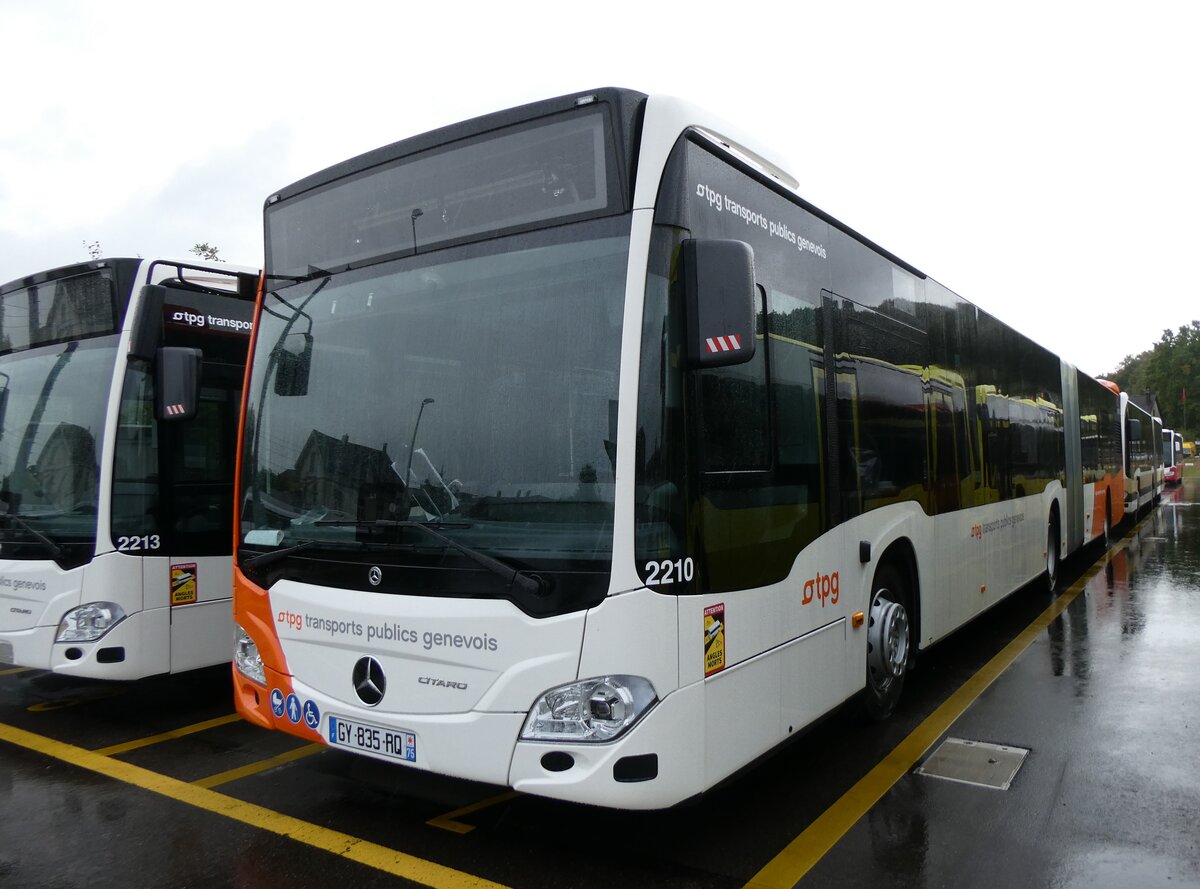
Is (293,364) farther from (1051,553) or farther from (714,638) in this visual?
(1051,553)

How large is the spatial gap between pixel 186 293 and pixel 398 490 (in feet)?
12.2

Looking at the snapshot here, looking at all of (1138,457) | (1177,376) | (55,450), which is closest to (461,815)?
(55,450)

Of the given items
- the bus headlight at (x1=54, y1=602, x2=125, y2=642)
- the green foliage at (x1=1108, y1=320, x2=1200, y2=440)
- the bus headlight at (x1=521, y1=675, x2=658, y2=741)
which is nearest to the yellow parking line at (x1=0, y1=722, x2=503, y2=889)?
the bus headlight at (x1=54, y1=602, x2=125, y2=642)

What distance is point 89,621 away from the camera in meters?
5.78

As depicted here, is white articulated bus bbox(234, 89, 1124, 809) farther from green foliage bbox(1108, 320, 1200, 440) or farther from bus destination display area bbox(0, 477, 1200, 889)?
green foliage bbox(1108, 320, 1200, 440)

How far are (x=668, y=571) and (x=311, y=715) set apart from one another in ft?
5.79

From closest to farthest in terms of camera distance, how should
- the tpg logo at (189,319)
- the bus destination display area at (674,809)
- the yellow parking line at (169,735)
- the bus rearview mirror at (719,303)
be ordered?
the bus rearview mirror at (719,303)
the bus destination display area at (674,809)
the yellow parking line at (169,735)
the tpg logo at (189,319)

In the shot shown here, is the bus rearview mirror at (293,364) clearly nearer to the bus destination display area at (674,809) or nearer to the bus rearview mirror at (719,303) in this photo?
the bus destination display area at (674,809)

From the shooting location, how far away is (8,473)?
6250 mm

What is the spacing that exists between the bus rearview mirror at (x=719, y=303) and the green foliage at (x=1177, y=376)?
99801mm

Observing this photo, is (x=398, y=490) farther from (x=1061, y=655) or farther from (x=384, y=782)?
(x=1061, y=655)

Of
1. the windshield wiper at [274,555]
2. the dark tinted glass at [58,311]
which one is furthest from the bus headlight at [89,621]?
the windshield wiper at [274,555]

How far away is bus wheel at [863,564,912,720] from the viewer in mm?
5285

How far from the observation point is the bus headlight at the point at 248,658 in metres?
4.22
